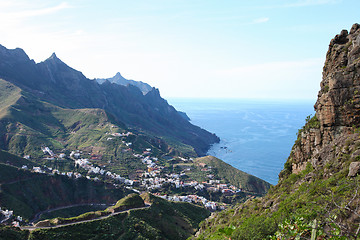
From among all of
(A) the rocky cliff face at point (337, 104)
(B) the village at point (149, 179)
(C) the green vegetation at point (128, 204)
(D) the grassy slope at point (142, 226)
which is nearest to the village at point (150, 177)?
(B) the village at point (149, 179)

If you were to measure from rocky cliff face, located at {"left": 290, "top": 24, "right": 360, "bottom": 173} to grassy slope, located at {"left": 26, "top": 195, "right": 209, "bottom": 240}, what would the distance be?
29.8 metres

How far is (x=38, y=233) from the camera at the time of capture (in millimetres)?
37656

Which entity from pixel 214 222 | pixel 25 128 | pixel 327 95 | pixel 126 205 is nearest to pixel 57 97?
pixel 25 128

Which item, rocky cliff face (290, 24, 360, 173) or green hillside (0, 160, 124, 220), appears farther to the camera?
green hillside (0, 160, 124, 220)

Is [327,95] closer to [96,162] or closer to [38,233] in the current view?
[38,233]

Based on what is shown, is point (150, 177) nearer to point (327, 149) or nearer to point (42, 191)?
point (42, 191)

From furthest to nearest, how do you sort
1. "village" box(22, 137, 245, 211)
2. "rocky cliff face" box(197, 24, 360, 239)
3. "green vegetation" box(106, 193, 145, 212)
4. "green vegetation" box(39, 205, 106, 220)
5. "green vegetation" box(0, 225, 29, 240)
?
"village" box(22, 137, 245, 211)
"green vegetation" box(39, 205, 106, 220)
"green vegetation" box(106, 193, 145, 212)
"green vegetation" box(0, 225, 29, 240)
"rocky cliff face" box(197, 24, 360, 239)

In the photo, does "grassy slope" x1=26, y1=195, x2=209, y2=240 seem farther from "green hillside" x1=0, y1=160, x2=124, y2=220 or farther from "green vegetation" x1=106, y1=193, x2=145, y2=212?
"green hillside" x1=0, y1=160, x2=124, y2=220

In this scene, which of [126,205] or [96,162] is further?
[96,162]

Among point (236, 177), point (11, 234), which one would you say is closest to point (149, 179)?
point (236, 177)

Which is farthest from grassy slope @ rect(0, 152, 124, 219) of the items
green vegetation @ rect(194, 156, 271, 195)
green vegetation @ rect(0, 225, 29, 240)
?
green vegetation @ rect(194, 156, 271, 195)

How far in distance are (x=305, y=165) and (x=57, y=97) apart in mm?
181874

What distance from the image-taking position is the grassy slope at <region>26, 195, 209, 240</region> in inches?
1577

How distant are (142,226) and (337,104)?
37956 mm
